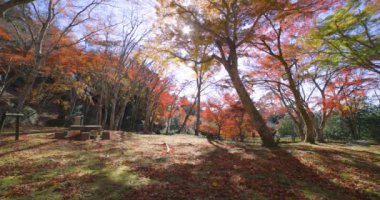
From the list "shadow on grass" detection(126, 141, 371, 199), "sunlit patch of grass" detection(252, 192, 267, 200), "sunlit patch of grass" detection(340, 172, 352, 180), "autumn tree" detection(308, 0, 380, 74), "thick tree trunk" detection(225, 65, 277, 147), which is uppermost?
"autumn tree" detection(308, 0, 380, 74)

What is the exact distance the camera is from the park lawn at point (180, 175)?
3.43 meters

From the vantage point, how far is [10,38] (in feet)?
46.9

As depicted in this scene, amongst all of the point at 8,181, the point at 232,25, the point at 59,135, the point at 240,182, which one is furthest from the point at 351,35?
the point at 59,135

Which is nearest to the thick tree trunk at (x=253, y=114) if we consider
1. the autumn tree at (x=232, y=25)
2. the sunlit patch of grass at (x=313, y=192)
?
the autumn tree at (x=232, y=25)

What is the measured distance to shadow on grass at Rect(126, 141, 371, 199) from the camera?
11.4 ft

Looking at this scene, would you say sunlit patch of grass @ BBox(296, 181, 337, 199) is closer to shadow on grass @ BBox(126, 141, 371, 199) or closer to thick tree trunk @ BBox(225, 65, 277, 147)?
shadow on grass @ BBox(126, 141, 371, 199)

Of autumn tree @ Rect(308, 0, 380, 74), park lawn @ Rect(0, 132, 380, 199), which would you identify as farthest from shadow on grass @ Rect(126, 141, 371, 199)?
autumn tree @ Rect(308, 0, 380, 74)

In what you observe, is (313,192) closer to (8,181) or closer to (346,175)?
(346,175)

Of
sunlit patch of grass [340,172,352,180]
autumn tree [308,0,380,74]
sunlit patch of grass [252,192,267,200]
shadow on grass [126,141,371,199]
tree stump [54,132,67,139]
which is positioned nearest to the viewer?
sunlit patch of grass [252,192,267,200]

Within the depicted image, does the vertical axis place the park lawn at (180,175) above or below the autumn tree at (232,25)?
below

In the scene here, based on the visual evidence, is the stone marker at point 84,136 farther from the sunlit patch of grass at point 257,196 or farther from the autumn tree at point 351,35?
the autumn tree at point 351,35

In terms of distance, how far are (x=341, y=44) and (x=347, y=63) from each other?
5.21 feet

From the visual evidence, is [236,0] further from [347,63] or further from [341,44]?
[347,63]

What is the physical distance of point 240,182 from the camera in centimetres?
405
